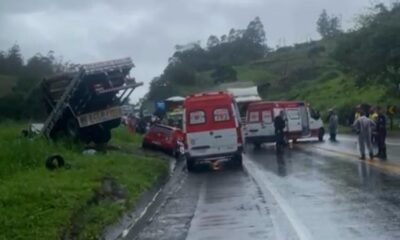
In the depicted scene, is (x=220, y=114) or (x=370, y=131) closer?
(x=370, y=131)

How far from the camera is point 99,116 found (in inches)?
1278

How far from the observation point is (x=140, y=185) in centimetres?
2231

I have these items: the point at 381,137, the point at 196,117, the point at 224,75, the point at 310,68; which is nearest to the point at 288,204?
the point at 381,137

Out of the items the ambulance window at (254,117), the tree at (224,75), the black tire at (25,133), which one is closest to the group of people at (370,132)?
the black tire at (25,133)

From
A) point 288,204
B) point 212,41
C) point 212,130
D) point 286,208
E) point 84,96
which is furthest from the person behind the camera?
point 212,41

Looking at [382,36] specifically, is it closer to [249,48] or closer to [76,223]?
[76,223]

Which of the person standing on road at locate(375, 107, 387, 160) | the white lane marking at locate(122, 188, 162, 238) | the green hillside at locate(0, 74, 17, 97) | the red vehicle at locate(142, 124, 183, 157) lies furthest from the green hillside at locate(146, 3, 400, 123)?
the white lane marking at locate(122, 188, 162, 238)

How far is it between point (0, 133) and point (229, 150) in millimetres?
8217

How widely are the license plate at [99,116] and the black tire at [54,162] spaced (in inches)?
384

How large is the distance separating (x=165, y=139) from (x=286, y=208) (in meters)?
23.5

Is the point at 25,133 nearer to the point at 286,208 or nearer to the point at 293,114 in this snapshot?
the point at 286,208

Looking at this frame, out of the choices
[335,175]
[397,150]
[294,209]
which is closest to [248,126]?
[397,150]

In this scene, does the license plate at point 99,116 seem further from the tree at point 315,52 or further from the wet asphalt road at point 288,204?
the tree at point 315,52

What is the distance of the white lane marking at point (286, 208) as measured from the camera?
12494mm
